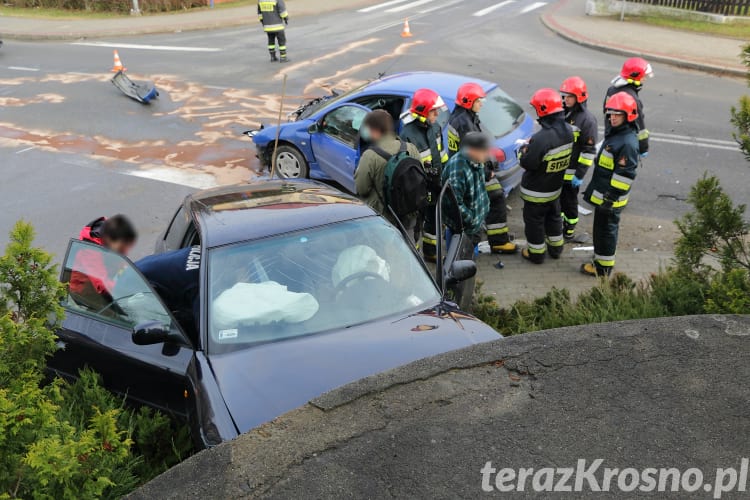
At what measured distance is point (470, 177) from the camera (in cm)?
654

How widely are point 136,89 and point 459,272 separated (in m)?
11.5

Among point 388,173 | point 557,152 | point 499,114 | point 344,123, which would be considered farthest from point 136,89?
point 557,152

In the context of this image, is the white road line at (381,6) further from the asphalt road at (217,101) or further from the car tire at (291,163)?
the car tire at (291,163)

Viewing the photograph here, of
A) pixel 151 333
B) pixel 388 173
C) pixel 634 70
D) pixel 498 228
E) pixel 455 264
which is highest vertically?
pixel 634 70

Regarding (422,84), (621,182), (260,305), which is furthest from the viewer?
(422,84)

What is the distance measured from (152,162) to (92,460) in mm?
9217

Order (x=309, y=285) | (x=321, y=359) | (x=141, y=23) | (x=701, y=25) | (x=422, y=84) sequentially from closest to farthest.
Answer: (x=321, y=359)
(x=309, y=285)
(x=422, y=84)
(x=701, y=25)
(x=141, y=23)

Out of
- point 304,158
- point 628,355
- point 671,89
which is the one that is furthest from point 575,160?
point 671,89

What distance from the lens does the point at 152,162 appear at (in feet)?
36.8

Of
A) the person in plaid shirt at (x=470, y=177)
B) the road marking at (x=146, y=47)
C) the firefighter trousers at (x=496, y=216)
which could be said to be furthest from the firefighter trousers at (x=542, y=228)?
the road marking at (x=146, y=47)

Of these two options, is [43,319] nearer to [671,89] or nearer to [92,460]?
[92,460]

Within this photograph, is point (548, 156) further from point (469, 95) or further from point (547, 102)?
point (469, 95)

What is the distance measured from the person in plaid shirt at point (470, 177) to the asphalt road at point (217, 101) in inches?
133

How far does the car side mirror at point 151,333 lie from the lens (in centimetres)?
413
